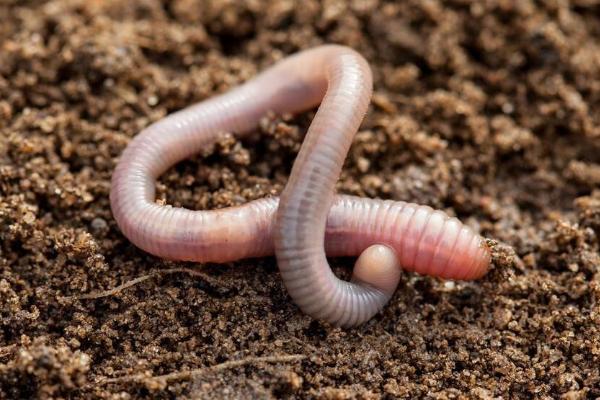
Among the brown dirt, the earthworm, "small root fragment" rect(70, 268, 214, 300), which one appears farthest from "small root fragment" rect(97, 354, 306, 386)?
"small root fragment" rect(70, 268, 214, 300)

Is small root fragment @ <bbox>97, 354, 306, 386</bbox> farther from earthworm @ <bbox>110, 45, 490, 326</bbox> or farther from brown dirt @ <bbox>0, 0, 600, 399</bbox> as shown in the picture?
earthworm @ <bbox>110, 45, 490, 326</bbox>

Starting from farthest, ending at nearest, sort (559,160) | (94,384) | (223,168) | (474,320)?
1. (559,160)
2. (223,168)
3. (474,320)
4. (94,384)

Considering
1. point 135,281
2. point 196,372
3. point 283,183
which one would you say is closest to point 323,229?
point 283,183

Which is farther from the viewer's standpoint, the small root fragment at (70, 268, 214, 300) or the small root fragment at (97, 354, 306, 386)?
the small root fragment at (70, 268, 214, 300)

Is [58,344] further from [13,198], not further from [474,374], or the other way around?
[474,374]

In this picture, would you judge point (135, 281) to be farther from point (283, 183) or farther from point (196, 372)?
point (283, 183)

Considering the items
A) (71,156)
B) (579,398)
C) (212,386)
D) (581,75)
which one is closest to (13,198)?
(71,156)

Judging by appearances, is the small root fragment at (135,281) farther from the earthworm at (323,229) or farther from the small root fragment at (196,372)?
the small root fragment at (196,372)
